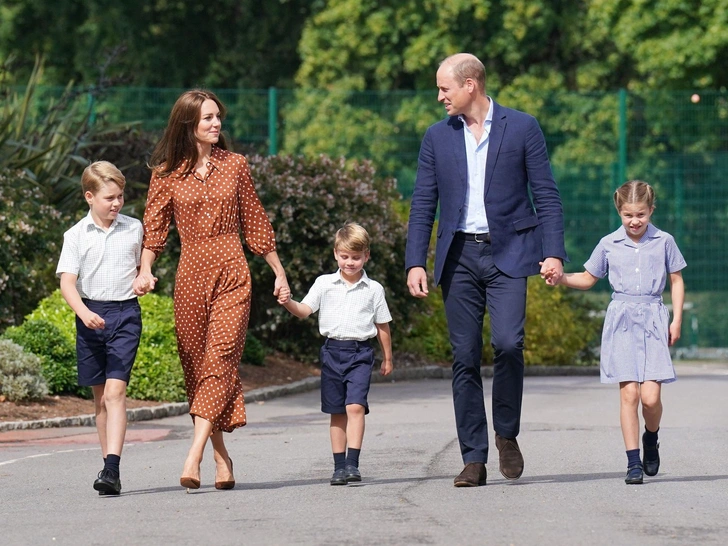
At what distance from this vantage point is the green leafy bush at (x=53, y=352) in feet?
38.6

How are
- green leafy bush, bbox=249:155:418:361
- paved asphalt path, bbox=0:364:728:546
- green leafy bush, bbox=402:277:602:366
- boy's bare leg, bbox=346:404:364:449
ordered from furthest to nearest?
green leafy bush, bbox=402:277:602:366
green leafy bush, bbox=249:155:418:361
boy's bare leg, bbox=346:404:364:449
paved asphalt path, bbox=0:364:728:546

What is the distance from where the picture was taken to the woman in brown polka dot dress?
714 cm

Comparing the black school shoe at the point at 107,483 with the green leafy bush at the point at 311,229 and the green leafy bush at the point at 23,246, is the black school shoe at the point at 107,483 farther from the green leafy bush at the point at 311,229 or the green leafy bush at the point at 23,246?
the green leafy bush at the point at 311,229

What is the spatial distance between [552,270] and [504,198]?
0.43m

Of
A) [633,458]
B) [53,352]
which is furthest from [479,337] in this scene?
[53,352]

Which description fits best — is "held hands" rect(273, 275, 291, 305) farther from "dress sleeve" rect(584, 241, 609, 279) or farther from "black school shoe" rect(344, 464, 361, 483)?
"dress sleeve" rect(584, 241, 609, 279)

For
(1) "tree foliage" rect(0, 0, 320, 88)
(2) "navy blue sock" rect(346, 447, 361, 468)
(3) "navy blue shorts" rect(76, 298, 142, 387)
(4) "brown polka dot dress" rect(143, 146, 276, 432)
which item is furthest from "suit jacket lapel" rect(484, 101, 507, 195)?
(1) "tree foliage" rect(0, 0, 320, 88)

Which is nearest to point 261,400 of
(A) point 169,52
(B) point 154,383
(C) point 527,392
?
(B) point 154,383

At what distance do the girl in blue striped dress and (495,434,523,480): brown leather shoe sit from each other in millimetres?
553

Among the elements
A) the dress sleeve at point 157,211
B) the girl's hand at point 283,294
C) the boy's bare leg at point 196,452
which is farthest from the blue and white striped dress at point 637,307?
the dress sleeve at point 157,211

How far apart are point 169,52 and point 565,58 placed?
31.7 feet

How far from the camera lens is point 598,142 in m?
20.1

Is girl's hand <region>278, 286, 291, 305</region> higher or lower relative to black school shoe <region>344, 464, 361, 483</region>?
higher

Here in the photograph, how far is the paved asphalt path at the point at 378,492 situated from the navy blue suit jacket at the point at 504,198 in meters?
1.16
